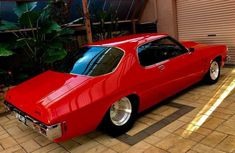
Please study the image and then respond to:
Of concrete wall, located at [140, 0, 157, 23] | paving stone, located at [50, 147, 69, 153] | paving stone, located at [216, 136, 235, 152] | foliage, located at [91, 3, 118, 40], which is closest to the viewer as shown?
paving stone, located at [216, 136, 235, 152]

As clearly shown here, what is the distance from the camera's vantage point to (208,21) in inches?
305

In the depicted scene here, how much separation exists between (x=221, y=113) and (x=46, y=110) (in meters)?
2.80

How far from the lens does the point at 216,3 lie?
7414mm

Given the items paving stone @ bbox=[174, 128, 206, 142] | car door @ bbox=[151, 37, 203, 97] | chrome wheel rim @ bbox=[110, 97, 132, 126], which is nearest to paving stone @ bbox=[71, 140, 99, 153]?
chrome wheel rim @ bbox=[110, 97, 132, 126]

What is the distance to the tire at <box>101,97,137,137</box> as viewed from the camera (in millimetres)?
3775

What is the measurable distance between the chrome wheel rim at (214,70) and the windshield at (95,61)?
2.61 meters

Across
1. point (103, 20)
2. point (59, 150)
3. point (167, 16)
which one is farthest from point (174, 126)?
point (167, 16)

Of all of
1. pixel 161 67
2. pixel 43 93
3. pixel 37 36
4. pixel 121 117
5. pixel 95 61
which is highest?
pixel 37 36

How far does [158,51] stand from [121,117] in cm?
144

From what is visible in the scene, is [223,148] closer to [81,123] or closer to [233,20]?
[81,123]

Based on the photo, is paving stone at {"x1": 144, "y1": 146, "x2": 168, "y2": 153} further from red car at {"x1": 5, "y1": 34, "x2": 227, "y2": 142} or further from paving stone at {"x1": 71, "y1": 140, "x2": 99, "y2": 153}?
paving stone at {"x1": 71, "y1": 140, "x2": 99, "y2": 153}

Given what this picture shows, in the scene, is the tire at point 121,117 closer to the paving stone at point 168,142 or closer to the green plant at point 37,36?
the paving stone at point 168,142

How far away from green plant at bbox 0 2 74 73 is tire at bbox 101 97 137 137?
2989 millimetres

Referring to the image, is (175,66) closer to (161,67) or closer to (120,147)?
(161,67)
